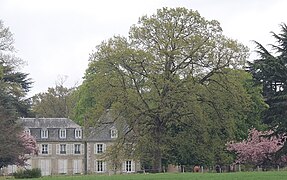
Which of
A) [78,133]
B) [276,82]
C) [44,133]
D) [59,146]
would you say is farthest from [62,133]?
[276,82]

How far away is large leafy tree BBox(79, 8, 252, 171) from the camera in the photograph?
5341 cm

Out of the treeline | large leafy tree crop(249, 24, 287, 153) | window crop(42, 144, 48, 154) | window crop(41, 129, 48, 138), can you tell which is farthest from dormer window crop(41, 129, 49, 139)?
large leafy tree crop(249, 24, 287, 153)

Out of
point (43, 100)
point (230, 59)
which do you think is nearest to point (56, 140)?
point (43, 100)

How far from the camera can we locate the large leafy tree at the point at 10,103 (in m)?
53.7

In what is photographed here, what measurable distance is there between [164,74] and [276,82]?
16.0 meters

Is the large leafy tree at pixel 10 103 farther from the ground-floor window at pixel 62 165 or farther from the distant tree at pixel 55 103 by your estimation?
the distant tree at pixel 55 103

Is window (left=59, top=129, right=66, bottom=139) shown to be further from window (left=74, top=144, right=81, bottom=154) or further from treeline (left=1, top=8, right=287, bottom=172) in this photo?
treeline (left=1, top=8, right=287, bottom=172)

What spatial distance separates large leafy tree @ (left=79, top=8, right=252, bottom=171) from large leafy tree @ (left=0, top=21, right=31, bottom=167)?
6.73 metres

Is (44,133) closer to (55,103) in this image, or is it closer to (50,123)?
(50,123)

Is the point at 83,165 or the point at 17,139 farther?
the point at 83,165

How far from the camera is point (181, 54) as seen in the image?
54.0 meters

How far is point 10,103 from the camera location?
64562 millimetres

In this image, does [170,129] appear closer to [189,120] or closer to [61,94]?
[189,120]

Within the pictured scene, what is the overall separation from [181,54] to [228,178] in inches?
778
